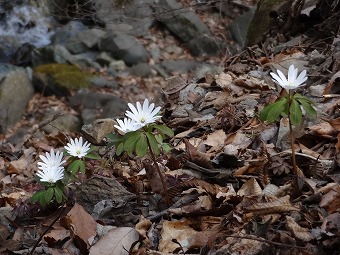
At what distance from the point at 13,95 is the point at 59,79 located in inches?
37.8

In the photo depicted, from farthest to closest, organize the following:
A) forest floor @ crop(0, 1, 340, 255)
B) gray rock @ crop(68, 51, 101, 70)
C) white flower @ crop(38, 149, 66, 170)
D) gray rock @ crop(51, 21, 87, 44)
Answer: gray rock @ crop(51, 21, 87, 44)
gray rock @ crop(68, 51, 101, 70)
white flower @ crop(38, 149, 66, 170)
forest floor @ crop(0, 1, 340, 255)

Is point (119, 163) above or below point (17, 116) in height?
above

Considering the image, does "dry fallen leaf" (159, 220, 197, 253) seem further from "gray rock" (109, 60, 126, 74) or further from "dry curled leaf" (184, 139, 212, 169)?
"gray rock" (109, 60, 126, 74)

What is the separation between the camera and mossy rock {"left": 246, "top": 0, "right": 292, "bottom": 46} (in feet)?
16.3

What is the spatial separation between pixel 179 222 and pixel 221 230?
211mm

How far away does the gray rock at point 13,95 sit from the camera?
29.3ft

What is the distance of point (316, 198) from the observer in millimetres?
2059

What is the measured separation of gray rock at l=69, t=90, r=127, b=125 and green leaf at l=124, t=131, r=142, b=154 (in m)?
6.59

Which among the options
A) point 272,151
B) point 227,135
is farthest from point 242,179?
point 227,135

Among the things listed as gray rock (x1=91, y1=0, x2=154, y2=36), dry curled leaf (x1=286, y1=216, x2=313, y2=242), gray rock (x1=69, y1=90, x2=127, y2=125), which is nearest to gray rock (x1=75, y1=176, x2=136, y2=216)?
dry curled leaf (x1=286, y1=216, x2=313, y2=242)

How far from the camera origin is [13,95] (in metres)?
9.27

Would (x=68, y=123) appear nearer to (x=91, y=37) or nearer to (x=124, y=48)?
(x=124, y=48)

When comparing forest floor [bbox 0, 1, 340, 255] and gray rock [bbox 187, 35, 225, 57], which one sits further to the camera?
gray rock [bbox 187, 35, 225, 57]

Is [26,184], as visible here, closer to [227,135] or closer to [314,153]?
[227,135]
